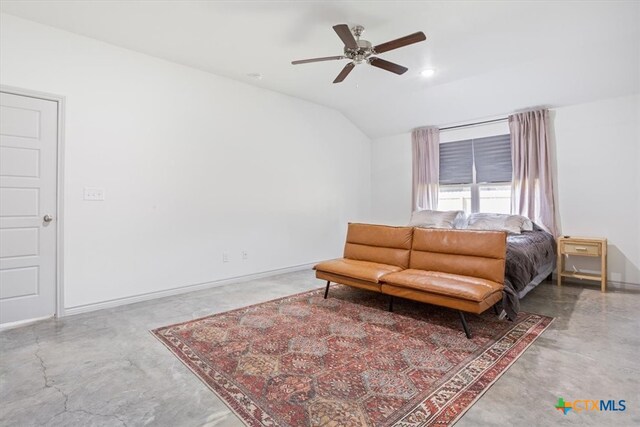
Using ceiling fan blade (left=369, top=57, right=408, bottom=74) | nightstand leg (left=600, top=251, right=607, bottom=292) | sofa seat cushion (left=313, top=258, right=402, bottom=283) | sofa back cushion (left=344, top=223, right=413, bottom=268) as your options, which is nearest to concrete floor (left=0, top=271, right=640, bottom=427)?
nightstand leg (left=600, top=251, right=607, bottom=292)

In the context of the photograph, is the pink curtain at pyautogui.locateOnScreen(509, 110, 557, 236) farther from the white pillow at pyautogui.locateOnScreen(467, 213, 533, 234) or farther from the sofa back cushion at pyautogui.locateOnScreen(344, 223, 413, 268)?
the sofa back cushion at pyautogui.locateOnScreen(344, 223, 413, 268)

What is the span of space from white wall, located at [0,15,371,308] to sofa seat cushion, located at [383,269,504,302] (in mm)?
2346

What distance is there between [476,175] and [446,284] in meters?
3.26

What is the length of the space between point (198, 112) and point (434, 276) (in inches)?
132

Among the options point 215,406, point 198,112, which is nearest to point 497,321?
point 215,406

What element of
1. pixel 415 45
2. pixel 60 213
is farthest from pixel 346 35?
pixel 60 213

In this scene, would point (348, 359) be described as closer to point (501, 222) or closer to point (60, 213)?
point (60, 213)

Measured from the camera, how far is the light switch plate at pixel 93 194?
3193mm

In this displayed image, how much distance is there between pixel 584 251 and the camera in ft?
12.9

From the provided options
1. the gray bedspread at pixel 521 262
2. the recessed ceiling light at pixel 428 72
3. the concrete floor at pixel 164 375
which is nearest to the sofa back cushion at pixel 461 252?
the gray bedspread at pixel 521 262

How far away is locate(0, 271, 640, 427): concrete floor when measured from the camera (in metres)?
1.62

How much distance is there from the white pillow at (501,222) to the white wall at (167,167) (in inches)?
96.7

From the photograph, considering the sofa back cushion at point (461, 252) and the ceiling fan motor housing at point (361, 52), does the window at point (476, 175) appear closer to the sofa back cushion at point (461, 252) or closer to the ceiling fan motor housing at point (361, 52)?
the sofa back cushion at point (461, 252)

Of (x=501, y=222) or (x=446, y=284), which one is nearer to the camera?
(x=446, y=284)
